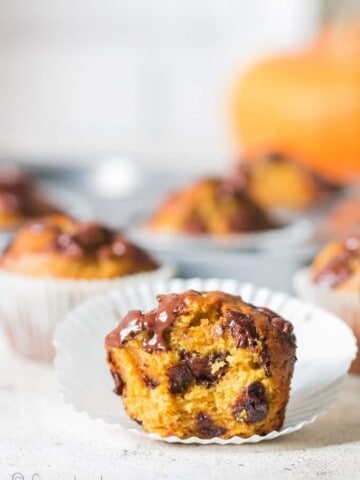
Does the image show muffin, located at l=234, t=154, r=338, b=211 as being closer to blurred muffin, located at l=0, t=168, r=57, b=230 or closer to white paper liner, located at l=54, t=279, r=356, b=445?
blurred muffin, located at l=0, t=168, r=57, b=230

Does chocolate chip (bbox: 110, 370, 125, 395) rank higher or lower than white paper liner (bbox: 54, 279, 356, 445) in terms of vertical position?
higher

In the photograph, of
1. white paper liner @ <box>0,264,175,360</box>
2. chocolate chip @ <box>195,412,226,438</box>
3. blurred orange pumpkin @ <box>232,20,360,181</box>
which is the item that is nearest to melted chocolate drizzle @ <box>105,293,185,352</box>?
chocolate chip @ <box>195,412,226,438</box>

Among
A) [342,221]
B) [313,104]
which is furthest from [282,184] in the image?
[313,104]

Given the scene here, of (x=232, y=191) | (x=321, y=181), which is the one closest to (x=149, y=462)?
(x=232, y=191)

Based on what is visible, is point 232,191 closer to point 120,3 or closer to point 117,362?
point 117,362

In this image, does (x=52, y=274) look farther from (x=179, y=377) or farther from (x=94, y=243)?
(x=179, y=377)

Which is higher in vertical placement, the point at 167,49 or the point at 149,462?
the point at 149,462
